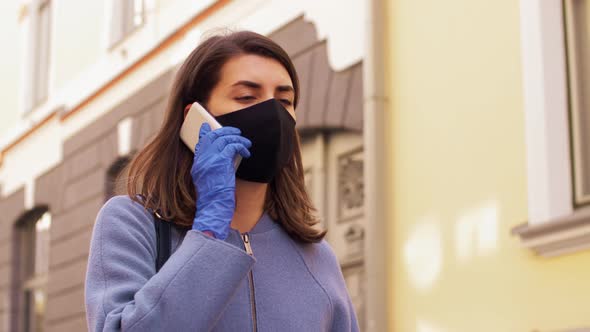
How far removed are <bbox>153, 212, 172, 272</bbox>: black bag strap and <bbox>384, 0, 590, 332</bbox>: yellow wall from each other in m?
3.32

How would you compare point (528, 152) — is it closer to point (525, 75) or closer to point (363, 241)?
point (525, 75)

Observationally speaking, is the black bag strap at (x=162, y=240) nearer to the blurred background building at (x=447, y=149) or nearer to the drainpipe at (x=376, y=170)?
the blurred background building at (x=447, y=149)

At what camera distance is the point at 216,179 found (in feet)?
7.39

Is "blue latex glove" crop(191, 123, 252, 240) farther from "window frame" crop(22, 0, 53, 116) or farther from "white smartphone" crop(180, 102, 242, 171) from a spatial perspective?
"window frame" crop(22, 0, 53, 116)

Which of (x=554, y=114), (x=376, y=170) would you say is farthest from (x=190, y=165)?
(x=376, y=170)

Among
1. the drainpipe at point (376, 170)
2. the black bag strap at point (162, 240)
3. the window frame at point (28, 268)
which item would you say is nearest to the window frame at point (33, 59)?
the window frame at point (28, 268)

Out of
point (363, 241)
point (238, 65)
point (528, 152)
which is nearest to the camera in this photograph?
point (238, 65)

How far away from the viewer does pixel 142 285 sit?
7.27 ft

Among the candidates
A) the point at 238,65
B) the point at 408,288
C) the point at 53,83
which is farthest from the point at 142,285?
the point at 53,83

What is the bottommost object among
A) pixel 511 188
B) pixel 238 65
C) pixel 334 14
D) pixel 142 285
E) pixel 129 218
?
pixel 142 285

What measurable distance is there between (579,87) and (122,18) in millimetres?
7209

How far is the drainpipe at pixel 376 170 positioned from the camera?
22.0 ft

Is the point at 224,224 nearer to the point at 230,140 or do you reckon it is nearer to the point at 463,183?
the point at 230,140

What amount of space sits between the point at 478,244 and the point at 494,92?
2.58ft
